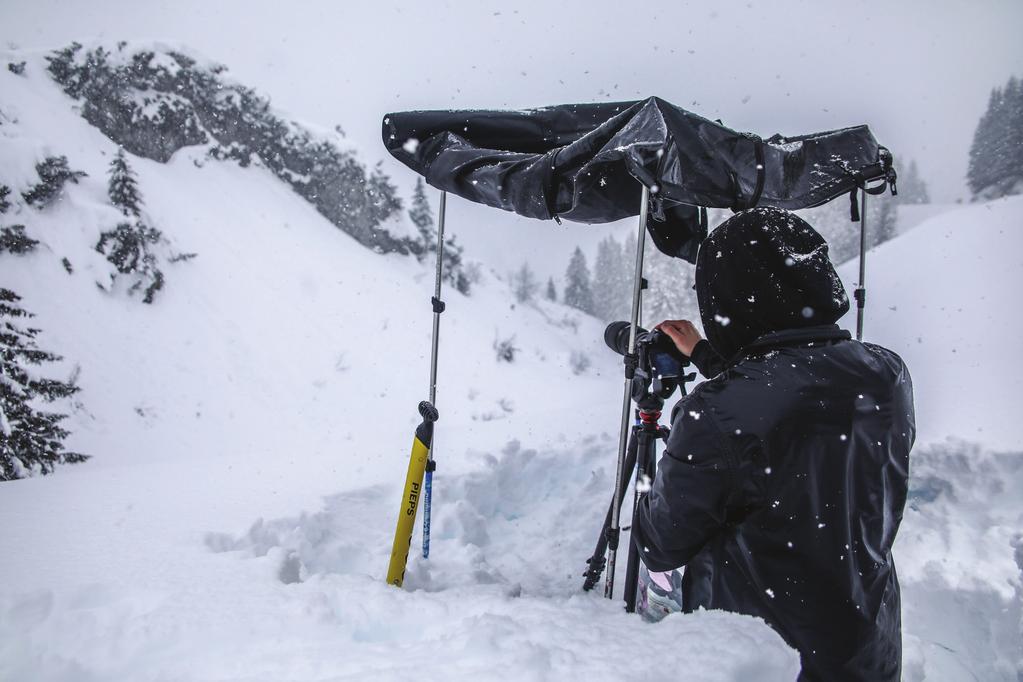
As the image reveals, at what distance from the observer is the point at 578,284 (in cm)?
4247

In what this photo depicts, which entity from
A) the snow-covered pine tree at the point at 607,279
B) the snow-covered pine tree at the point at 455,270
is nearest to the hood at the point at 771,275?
the snow-covered pine tree at the point at 455,270

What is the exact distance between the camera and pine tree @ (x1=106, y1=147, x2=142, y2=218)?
1197 centimetres

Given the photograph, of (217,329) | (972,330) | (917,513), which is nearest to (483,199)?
(917,513)

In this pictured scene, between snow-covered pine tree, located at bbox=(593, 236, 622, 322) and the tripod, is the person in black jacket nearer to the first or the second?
the tripod

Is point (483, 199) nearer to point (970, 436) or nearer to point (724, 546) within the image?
point (724, 546)

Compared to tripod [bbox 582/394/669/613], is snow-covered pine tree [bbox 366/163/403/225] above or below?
above

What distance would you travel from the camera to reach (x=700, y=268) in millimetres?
1495

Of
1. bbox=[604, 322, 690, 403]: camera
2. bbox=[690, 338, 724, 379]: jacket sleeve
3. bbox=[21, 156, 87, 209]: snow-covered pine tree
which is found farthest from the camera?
bbox=[21, 156, 87, 209]: snow-covered pine tree

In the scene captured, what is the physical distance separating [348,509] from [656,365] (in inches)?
98.4

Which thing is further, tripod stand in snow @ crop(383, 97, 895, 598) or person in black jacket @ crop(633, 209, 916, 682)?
tripod stand in snow @ crop(383, 97, 895, 598)

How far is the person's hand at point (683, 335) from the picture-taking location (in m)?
2.07

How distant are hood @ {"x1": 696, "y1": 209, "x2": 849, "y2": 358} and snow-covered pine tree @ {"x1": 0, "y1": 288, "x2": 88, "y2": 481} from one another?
235 inches

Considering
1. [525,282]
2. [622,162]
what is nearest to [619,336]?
[622,162]

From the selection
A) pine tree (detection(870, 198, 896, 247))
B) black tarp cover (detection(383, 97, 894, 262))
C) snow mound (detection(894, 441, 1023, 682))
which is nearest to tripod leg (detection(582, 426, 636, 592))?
black tarp cover (detection(383, 97, 894, 262))
